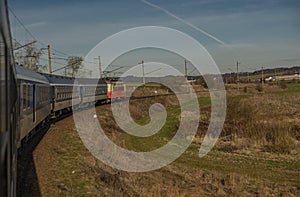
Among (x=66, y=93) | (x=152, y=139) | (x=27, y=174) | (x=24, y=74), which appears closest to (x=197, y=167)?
(x=152, y=139)

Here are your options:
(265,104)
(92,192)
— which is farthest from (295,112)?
(92,192)

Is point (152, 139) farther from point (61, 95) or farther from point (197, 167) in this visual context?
point (197, 167)

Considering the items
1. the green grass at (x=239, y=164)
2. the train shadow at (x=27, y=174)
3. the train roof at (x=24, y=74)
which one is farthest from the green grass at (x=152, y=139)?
the train shadow at (x=27, y=174)

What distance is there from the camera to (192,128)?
28.5 meters

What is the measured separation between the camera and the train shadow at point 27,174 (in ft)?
27.1

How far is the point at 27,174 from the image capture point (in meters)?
9.48

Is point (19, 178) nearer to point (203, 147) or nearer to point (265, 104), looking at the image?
point (203, 147)

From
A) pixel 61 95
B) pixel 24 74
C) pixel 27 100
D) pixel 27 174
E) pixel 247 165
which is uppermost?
pixel 24 74

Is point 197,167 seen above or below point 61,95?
below

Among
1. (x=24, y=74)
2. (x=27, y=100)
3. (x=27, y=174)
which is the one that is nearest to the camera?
(x=27, y=174)

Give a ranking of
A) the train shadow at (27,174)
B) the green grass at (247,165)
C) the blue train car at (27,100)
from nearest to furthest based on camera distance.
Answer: the train shadow at (27,174)
the blue train car at (27,100)
the green grass at (247,165)

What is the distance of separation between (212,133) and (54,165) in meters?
17.0

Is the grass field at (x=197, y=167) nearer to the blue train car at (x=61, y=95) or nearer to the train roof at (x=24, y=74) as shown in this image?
the train roof at (x=24, y=74)

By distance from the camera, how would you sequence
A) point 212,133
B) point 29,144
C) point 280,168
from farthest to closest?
point 212,133
point 280,168
point 29,144
